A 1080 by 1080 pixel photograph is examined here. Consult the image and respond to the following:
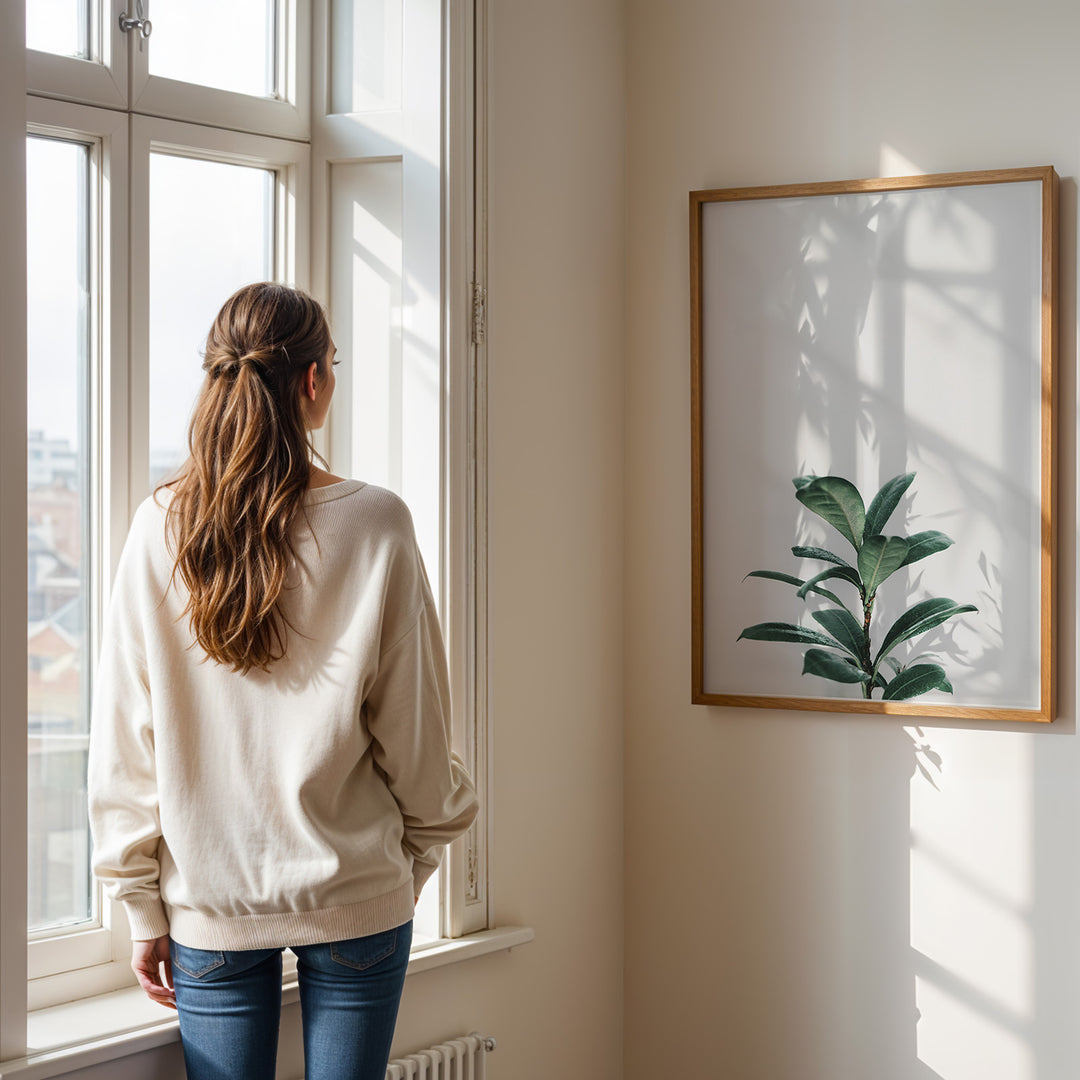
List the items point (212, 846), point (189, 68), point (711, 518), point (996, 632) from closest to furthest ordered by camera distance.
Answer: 1. point (212, 846)
2. point (189, 68)
3. point (996, 632)
4. point (711, 518)

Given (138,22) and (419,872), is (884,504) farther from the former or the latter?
(138,22)

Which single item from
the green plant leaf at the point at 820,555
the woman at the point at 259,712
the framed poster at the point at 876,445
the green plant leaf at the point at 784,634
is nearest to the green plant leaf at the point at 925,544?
the framed poster at the point at 876,445

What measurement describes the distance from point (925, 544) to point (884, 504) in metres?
0.11

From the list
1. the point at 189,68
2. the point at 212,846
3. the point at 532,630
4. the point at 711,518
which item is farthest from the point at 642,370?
the point at 212,846

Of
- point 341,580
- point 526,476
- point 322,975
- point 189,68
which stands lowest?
point 322,975

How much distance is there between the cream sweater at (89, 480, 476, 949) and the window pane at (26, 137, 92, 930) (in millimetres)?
292

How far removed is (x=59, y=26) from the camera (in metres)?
1.80

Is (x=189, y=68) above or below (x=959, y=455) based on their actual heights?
above

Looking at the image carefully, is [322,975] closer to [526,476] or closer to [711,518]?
[526,476]

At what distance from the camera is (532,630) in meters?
2.29

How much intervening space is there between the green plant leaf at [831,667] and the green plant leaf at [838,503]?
0.22 m

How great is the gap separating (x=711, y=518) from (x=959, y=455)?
1.61ft

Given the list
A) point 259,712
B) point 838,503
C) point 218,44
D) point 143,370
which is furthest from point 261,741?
point 838,503

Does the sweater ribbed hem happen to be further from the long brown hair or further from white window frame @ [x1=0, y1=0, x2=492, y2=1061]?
the long brown hair
